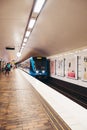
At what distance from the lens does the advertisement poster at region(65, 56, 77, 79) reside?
11784 mm

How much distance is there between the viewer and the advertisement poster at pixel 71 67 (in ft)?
38.7

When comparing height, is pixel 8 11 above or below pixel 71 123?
above

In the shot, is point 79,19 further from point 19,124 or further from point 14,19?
point 19,124

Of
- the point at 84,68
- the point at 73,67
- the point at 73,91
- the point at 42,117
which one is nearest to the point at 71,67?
→ the point at 73,67

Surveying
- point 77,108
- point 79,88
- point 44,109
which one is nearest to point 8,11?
point 44,109

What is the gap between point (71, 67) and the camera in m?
12.6

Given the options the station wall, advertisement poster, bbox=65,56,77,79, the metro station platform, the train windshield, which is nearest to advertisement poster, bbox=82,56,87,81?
the station wall

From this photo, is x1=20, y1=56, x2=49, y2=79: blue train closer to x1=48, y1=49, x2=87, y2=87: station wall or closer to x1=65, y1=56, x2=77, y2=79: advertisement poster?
x1=48, y1=49, x2=87, y2=87: station wall

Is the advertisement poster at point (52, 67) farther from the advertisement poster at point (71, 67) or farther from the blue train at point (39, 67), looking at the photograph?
the advertisement poster at point (71, 67)

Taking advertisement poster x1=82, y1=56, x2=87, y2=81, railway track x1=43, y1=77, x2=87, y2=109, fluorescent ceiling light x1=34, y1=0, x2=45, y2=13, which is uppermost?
fluorescent ceiling light x1=34, y1=0, x2=45, y2=13

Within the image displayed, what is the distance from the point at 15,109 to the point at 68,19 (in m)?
4.16

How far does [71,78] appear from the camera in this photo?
40.8ft

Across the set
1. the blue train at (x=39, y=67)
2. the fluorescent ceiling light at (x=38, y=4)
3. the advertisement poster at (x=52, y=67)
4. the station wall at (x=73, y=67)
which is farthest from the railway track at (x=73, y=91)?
the fluorescent ceiling light at (x=38, y=4)

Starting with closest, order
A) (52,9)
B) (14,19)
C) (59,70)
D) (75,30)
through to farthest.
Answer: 1. (52,9)
2. (14,19)
3. (75,30)
4. (59,70)
